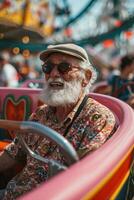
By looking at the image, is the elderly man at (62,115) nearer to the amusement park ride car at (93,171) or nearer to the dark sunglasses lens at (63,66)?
the dark sunglasses lens at (63,66)

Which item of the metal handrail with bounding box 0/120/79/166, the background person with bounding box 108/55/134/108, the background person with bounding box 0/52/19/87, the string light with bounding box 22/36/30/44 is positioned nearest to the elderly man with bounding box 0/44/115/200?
the metal handrail with bounding box 0/120/79/166

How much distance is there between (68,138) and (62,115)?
8.7 inches

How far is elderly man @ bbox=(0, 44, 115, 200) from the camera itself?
2.18 metres

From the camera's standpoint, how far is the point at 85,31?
35.7 ft

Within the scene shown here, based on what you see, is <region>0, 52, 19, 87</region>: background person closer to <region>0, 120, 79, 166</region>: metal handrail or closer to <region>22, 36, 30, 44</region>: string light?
<region>22, 36, 30, 44</region>: string light

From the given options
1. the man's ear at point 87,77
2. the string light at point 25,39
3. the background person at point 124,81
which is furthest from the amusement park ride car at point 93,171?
the string light at point 25,39

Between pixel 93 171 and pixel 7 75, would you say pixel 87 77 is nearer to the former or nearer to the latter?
pixel 93 171

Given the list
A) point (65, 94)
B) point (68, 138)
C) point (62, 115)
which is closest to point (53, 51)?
point (65, 94)

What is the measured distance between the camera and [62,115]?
2.40 m

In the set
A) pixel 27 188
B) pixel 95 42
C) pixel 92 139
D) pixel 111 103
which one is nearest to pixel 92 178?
pixel 92 139

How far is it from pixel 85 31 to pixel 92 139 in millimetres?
8982

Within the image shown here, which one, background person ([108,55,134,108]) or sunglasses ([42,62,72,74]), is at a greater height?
sunglasses ([42,62,72,74])

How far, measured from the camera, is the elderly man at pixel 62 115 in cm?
218

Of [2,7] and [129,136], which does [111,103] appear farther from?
[2,7]
